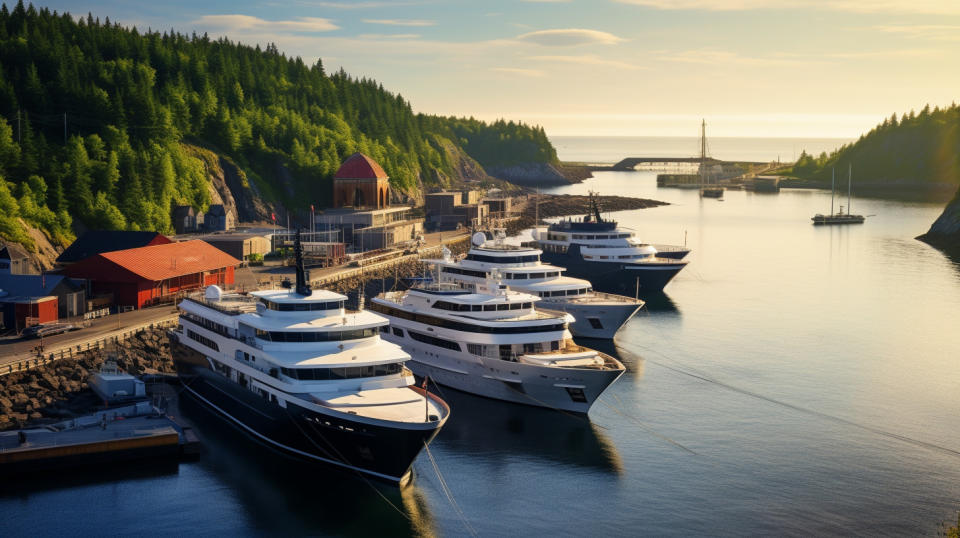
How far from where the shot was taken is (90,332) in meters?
56.8

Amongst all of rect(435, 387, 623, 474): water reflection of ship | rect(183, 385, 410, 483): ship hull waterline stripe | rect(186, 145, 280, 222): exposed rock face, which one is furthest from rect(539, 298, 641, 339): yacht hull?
rect(186, 145, 280, 222): exposed rock face

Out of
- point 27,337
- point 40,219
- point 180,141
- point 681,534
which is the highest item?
point 180,141

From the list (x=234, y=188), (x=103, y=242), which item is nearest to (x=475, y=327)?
(x=103, y=242)

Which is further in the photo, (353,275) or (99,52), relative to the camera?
(99,52)

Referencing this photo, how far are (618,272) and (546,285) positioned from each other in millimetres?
22133

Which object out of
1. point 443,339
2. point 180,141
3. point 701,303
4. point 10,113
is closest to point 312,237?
point 180,141

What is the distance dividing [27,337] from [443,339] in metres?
25.7

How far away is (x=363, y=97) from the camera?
19950 centimetres

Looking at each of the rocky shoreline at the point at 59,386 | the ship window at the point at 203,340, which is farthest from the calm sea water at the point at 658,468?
the rocky shoreline at the point at 59,386

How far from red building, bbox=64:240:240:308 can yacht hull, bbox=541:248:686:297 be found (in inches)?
1360

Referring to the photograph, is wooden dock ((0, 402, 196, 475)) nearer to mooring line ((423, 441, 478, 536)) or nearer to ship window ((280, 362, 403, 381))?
ship window ((280, 362, 403, 381))

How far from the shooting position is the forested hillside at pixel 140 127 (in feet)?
291

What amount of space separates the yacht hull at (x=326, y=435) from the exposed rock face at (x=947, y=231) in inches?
4661

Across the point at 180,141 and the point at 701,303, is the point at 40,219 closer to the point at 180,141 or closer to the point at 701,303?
the point at 180,141
